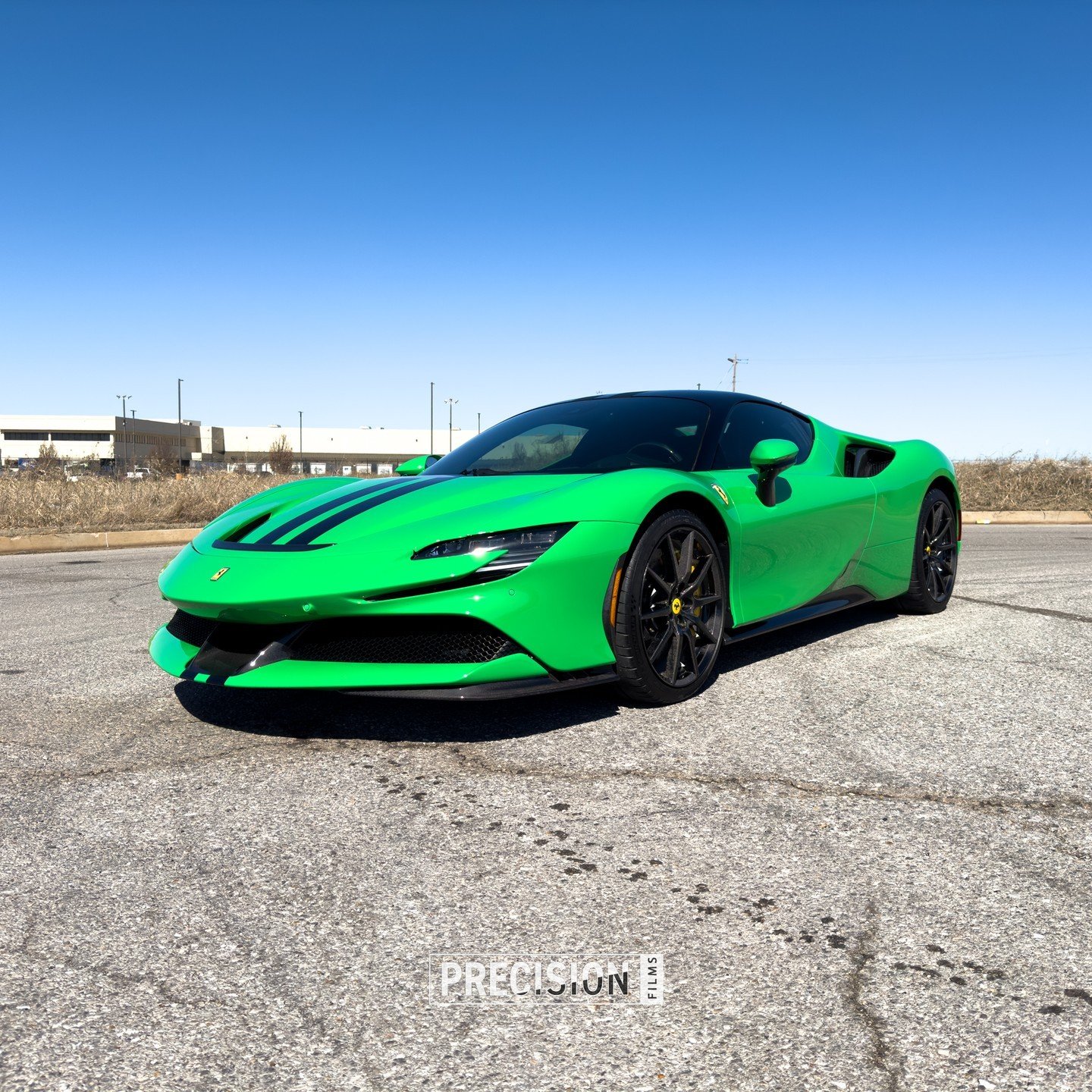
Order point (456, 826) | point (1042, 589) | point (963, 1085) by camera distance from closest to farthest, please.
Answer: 1. point (963, 1085)
2. point (456, 826)
3. point (1042, 589)

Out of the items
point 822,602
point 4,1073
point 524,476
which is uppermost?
point 524,476

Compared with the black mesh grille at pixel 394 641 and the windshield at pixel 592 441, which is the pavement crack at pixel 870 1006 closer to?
the black mesh grille at pixel 394 641

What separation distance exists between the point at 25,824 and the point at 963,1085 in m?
2.25

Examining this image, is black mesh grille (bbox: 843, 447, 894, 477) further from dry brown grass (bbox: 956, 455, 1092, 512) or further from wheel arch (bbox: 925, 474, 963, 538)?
dry brown grass (bbox: 956, 455, 1092, 512)

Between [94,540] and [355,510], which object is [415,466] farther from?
[94,540]

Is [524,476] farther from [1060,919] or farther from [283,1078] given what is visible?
[283,1078]

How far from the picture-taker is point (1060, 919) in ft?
6.86

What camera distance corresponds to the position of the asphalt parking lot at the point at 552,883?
1.64 metres

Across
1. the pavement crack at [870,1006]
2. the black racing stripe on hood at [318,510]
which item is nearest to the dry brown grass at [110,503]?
the black racing stripe on hood at [318,510]

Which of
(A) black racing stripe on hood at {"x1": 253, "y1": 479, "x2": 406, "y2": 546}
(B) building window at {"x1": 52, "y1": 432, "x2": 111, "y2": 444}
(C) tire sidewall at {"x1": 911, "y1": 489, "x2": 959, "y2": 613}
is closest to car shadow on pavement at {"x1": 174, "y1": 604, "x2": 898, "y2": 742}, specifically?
(A) black racing stripe on hood at {"x1": 253, "y1": 479, "x2": 406, "y2": 546}

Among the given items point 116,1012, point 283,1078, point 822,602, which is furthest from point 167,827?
point 822,602

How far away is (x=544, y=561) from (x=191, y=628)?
135 cm

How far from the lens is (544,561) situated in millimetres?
3307

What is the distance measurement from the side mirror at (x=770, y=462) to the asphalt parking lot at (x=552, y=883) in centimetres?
82
